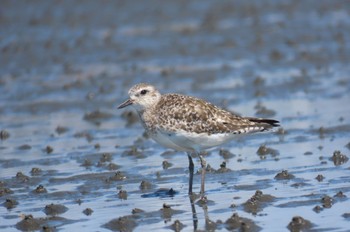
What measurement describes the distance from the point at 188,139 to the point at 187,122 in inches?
10.8

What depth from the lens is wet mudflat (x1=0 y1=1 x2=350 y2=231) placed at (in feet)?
44.2

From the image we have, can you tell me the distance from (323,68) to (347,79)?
157 centimetres

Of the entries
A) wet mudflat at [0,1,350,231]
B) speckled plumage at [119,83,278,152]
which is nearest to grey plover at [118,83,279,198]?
speckled plumage at [119,83,278,152]

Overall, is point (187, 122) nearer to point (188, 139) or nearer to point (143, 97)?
point (188, 139)

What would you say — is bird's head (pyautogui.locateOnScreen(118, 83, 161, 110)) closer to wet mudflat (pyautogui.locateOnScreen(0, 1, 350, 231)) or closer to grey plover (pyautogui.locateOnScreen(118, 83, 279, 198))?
grey plover (pyautogui.locateOnScreen(118, 83, 279, 198))

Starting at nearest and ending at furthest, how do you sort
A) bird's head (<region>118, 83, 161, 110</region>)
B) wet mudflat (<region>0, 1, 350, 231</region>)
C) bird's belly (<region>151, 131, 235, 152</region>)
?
1. wet mudflat (<region>0, 1, 350, 231</region>)
2. bird's belly (<region>151, 131, 235, 152</region>)
3. bird's head (<region>118, 83, 161, 110</region>)

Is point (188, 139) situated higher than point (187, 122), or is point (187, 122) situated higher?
point (187, 122)

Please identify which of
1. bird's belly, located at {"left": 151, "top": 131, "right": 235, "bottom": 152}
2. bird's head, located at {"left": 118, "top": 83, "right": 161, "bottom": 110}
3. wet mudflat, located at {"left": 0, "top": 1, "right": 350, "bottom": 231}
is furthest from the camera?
bird's head, located at {"left": 118, "top": 83, "right": 161, "bottom": 110}

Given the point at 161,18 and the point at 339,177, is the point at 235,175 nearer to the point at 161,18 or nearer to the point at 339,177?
the point at 339,177

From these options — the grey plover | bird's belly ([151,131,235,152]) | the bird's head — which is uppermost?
the bird's head

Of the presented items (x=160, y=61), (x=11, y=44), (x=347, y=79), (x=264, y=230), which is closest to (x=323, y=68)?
(x=347, y=79)

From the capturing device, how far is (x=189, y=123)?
47.4 feet

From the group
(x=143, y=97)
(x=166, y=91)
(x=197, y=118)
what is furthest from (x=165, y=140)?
(x=166, y=91)

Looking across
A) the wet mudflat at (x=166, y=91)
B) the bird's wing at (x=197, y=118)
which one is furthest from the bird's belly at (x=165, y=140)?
the wet mudflat at (x=166, y=91)
